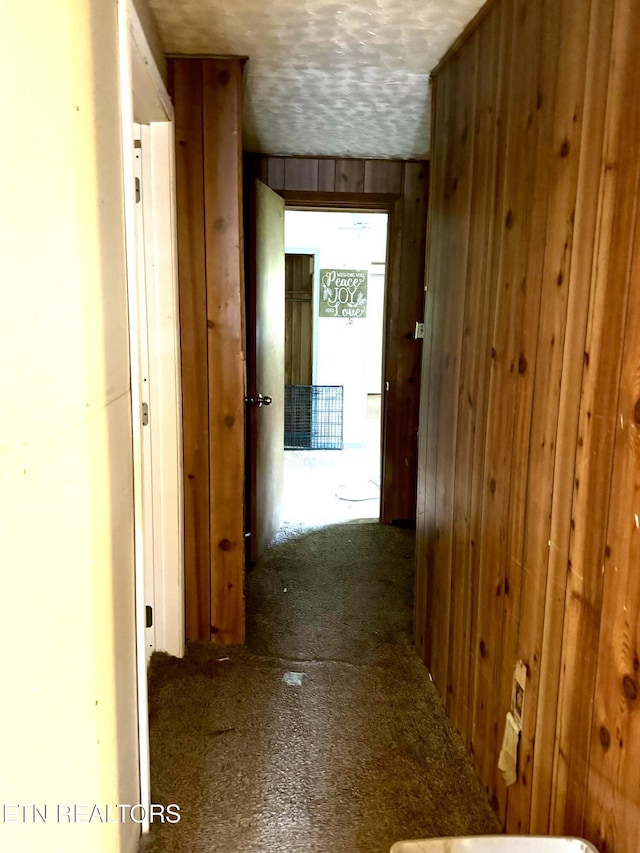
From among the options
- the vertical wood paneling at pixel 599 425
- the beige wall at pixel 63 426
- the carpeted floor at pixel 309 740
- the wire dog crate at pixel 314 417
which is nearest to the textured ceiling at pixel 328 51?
the beige wall at pixel 63 426

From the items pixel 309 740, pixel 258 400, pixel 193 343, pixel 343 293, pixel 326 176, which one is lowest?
pixel 309 740

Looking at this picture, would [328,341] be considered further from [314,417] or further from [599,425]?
[599,425]

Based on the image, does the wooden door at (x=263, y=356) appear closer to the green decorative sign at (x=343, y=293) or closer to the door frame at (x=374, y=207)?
the door frame at (x=374, y=207)

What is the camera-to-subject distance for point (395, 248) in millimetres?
3838

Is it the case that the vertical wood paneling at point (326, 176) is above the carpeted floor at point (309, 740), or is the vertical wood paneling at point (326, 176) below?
above

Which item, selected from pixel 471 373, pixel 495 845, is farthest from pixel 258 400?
pixel 495 845

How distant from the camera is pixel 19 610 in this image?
0.79 m

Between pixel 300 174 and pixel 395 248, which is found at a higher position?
pixel 300 174

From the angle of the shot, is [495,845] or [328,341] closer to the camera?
[495,845]

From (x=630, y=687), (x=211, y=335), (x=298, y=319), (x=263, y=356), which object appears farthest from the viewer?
(x=298, y=319)

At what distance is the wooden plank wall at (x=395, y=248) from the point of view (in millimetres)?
3672

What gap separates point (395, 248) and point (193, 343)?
1900 mm

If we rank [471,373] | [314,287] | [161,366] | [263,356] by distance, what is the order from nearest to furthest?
[471,373] → [161,366] → [263,356] → [314,287]

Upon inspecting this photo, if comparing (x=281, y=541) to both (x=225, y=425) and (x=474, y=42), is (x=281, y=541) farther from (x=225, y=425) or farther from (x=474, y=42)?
(x=474, y=42)
